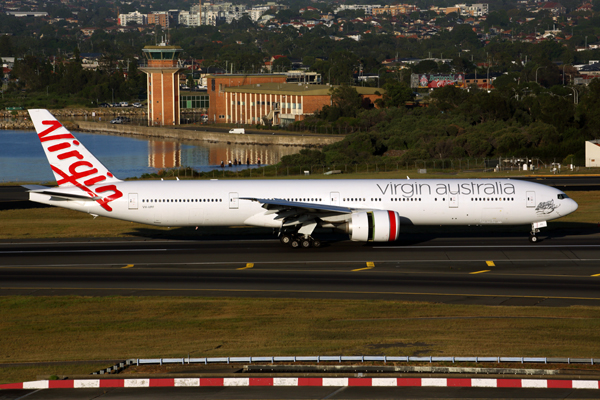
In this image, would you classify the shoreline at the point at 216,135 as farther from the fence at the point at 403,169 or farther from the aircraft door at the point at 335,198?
the aircraft door at the point at 335,198

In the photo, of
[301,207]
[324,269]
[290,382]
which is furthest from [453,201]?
[290,382]

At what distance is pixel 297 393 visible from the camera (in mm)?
20047

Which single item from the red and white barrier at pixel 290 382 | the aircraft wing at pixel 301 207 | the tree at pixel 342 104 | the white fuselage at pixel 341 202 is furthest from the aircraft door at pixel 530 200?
the tree at pixel 342 104

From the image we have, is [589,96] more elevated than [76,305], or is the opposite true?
[589,96]

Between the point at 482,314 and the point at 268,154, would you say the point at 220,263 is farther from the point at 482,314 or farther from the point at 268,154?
the point at 268,154

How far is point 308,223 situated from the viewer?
1682 inches

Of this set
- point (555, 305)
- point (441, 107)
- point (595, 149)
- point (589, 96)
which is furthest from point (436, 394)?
point (441, 107)

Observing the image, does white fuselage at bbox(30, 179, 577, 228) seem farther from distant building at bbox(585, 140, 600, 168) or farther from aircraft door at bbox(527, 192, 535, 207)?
distant building at bbox(585, 140, 600, 168)

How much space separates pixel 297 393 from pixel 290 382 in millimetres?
463

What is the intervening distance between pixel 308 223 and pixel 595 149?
56.5 m

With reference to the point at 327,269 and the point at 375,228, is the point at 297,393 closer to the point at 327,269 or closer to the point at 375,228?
the point at 327,269

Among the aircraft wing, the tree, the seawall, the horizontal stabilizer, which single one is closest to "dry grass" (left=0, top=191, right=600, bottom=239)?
the horizontal stabilizer

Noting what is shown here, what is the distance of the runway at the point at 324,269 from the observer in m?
33.5

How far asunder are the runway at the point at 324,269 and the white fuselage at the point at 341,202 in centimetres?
179
